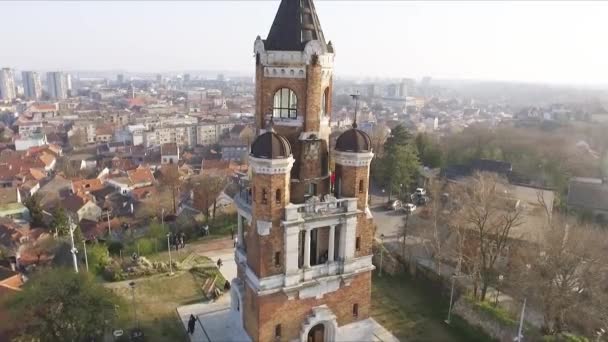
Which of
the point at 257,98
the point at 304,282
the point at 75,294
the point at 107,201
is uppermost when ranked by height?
the point at 257,98

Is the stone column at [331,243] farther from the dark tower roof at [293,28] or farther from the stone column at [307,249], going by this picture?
the dark tower roof at [293,28]

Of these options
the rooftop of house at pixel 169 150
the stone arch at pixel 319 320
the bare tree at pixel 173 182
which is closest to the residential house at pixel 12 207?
the bare tree at pixel 173 182

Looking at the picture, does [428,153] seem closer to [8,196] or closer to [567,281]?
[567,281]

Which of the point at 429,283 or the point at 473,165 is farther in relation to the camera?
the point at 473,165

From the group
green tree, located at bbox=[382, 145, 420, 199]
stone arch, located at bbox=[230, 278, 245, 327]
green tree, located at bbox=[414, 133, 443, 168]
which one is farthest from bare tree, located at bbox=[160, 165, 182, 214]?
green tree, located at bbox=[414, 133, 443, 168]

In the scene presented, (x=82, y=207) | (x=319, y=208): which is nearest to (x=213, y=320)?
(x=319, y=208)

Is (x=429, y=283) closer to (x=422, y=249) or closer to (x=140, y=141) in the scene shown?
(x=422, y=249)

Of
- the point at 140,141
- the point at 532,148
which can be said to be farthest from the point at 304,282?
the point at 140,141
